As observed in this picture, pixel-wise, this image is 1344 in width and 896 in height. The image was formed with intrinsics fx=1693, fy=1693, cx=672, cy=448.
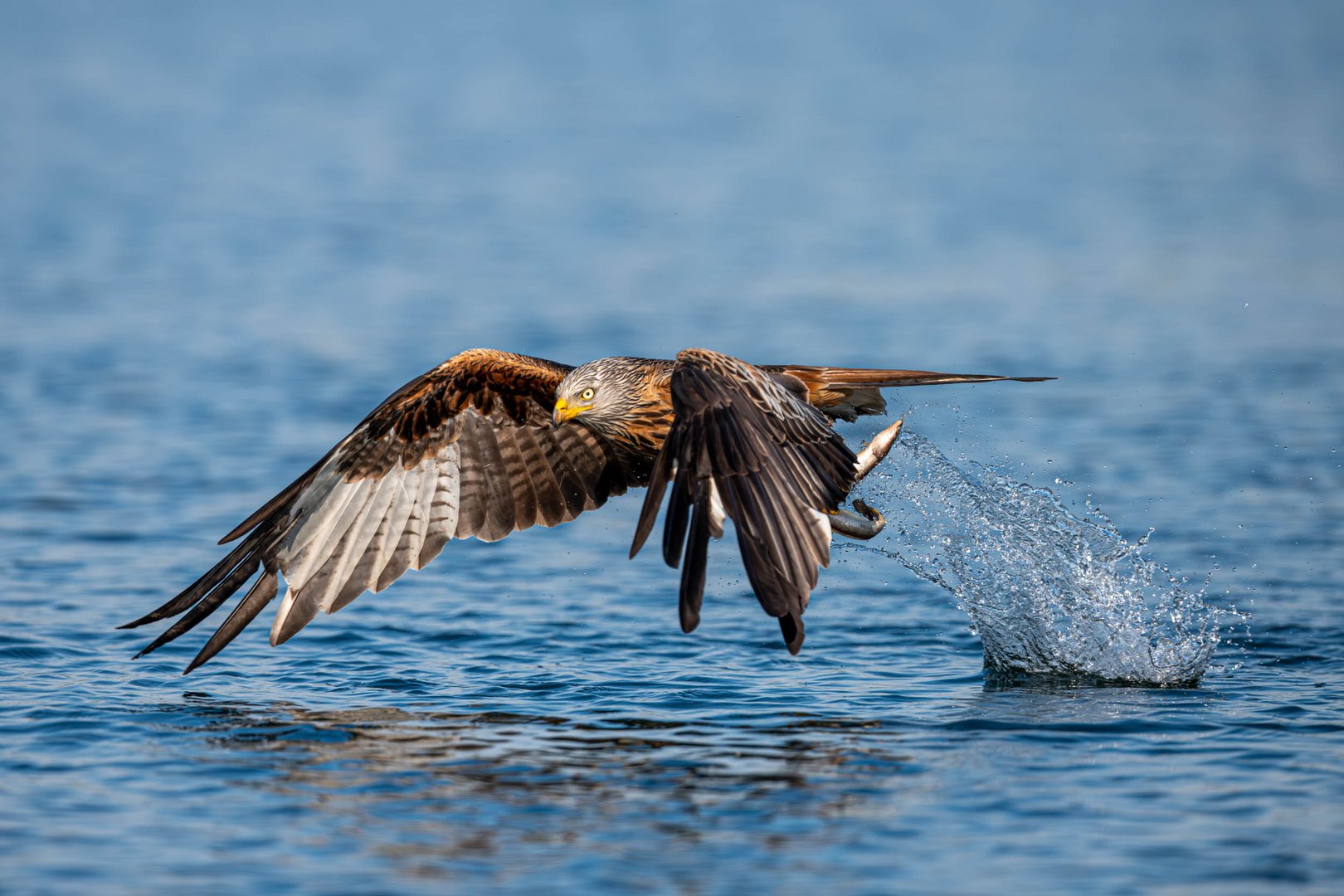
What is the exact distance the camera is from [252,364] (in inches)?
606

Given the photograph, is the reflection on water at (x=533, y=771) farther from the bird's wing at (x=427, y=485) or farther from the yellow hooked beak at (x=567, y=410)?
the yellow hooked beak at (x=567, y=410)

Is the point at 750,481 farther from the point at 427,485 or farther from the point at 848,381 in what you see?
the point at 427,485

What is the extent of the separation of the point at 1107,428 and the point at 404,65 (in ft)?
78.2

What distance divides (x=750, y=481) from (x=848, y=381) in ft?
5.90

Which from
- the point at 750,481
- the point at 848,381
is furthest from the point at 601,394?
the point at 750,481

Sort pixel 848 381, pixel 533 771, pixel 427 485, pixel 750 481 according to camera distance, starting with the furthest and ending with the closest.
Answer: pixel 427 485 → pixel 848 381 → pixel 533 771 → pixel 750 481

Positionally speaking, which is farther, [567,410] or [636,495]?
[636,495]

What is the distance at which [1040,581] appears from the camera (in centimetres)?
851

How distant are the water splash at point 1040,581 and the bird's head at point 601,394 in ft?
5.36

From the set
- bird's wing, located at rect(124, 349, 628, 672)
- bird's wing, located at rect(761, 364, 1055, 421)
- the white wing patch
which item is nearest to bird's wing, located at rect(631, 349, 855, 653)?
bird's wing, located at rect(761, 364, 1055, 421)

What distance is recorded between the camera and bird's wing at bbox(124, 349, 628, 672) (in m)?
8.09

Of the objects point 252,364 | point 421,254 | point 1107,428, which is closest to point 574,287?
point 421,254

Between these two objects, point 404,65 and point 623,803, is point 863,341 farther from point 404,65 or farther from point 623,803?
point 404,65

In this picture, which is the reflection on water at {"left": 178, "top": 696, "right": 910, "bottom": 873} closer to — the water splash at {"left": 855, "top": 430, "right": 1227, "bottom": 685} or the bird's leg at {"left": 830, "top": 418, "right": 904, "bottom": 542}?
the bird's leg at {"left": 830, "top": 418, "right": 904, "bottom": 542}
